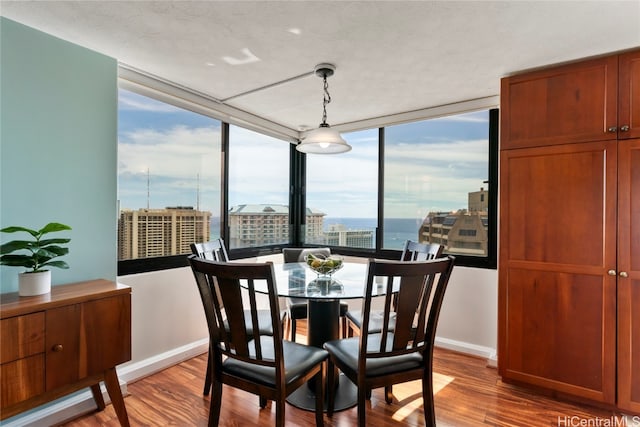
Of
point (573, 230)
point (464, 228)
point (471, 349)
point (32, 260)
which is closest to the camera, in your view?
point (32, 260)

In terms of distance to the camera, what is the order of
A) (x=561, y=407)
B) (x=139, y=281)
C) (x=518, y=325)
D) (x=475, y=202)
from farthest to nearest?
(x=475, y=202) < (x=139, y=281) < (x=518, y=325) < (x=561, y=407)

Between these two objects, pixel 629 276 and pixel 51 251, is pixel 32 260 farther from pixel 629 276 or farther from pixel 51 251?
pixel 629 276

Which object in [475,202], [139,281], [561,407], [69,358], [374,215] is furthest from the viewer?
[374,215]

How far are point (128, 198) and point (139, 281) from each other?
66 cm

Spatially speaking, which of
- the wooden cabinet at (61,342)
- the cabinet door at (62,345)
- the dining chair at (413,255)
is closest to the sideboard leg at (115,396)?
the wooden cabinet at (61,342)

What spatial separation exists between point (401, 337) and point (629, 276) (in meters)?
1.58

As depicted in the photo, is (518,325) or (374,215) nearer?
(518,325)

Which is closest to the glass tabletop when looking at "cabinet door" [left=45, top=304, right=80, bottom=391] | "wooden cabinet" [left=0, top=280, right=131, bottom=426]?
"wooden cabinet" [left=0, top=280, right=131, bottom=426]

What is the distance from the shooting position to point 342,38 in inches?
75.0

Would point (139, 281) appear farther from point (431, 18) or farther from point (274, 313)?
point (431, 18)

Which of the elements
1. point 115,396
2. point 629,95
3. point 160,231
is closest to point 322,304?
point 115,396

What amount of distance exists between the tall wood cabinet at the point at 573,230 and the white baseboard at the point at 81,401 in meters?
2.64

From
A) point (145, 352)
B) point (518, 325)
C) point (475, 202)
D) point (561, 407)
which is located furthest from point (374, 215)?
point (145, 352)

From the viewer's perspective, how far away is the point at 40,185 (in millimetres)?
1901
